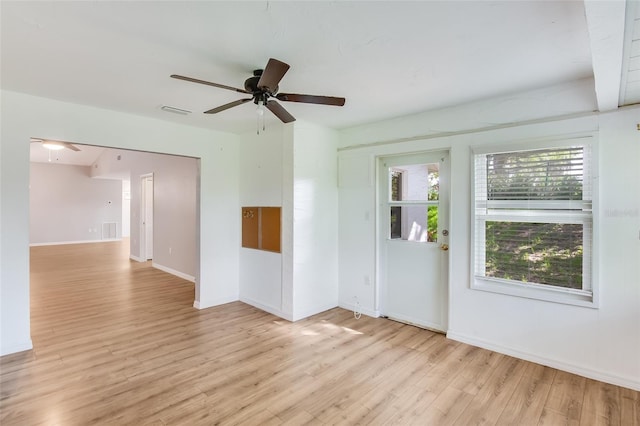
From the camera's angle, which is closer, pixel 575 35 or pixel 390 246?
pixel 575 35

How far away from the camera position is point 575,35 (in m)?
1.95

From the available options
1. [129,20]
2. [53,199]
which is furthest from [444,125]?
[53,199]

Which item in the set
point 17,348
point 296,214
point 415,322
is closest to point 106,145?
point 17,348

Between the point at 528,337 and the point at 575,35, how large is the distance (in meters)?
2.47

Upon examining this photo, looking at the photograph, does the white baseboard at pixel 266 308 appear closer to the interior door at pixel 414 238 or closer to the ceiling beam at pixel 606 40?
the interior door at pixel 414 238

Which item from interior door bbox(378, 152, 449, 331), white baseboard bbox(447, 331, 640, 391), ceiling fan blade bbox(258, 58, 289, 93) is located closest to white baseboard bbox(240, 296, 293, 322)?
interior door bbox(378, 152, 449, 331)

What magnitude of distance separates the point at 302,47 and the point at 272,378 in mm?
2554

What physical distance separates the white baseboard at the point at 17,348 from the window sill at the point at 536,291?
445 centimetres

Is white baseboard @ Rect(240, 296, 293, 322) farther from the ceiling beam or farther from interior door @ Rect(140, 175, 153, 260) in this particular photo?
interior door @ Rect(140, 175, 153, 260)

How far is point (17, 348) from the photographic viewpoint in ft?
9.80

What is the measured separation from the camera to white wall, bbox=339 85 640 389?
8.07 ft

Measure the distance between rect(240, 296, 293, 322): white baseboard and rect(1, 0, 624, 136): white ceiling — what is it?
2.64 meters

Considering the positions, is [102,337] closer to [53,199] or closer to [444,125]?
[444,125]

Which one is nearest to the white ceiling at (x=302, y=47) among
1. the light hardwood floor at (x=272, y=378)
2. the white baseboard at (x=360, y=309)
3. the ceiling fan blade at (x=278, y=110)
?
the ceiling fan blade at (x=278, y=110)
